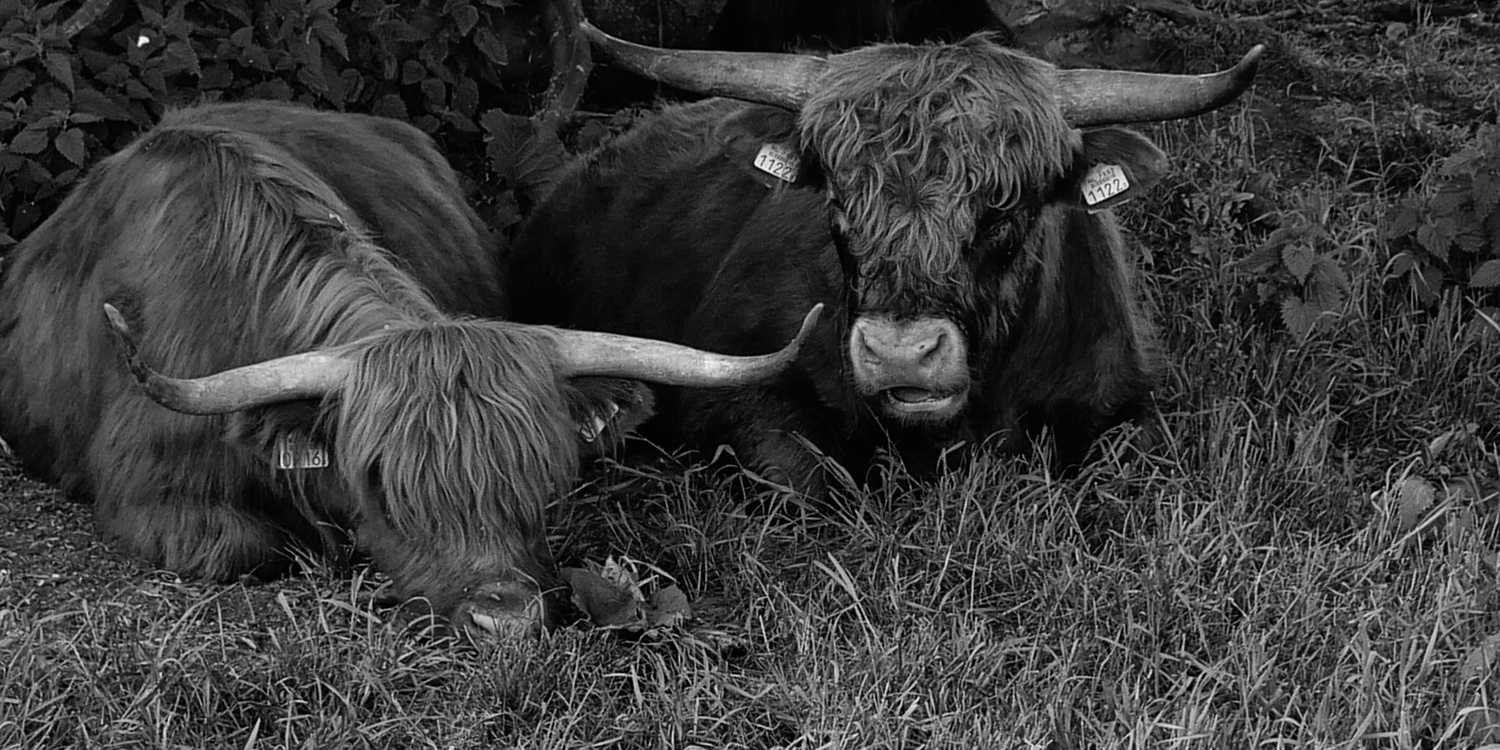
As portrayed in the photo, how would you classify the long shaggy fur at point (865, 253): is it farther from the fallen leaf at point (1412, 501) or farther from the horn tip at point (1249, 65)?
the fallen leaf at point (1412, 501)

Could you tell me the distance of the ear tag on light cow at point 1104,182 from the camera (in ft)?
17.4

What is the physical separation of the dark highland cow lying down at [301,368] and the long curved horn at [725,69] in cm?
85

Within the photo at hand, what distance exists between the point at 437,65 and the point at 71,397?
2023 millimetres

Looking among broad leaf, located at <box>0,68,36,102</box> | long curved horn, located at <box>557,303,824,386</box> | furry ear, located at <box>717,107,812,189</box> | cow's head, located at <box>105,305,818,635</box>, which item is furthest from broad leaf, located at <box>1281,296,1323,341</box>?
broad leaf, located at <box>0,68,36,102</box>

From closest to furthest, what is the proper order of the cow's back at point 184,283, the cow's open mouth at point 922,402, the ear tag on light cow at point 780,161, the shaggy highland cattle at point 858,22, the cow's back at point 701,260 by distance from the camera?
the cow's open mouth at point 922,402
the cow's back at point 184,283
the ear tag on light cow at point 780,161
the cow's back at point 701,260
the shaggy highland cattle at point 858,22

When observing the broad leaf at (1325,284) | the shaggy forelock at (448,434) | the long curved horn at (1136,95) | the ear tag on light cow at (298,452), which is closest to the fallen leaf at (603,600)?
the shaggy forelock at (448,434)

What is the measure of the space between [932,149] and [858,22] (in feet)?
8.81

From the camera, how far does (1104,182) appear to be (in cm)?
531

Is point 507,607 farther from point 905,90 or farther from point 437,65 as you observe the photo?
point 437,65

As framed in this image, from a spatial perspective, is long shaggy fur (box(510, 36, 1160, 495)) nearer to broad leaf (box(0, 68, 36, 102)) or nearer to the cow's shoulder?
the cow's shoulder

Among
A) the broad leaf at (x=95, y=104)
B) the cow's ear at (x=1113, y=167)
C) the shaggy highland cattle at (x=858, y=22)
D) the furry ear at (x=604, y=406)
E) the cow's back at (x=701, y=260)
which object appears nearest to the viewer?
the furry ear at (x=604, y=406)

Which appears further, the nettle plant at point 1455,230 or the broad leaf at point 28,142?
the broad leaf at point 28,142

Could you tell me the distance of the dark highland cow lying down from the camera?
4594 millimetres

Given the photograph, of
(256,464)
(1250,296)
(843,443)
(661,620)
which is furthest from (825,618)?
(1250,296)
